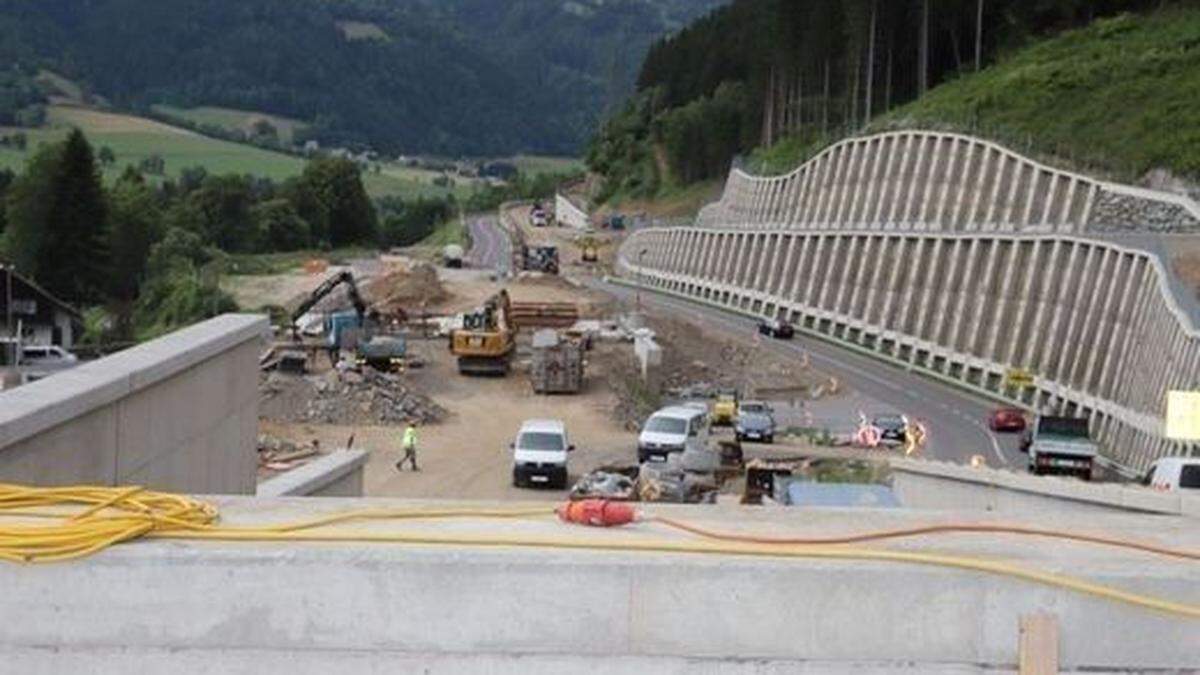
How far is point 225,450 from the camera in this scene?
11.3 m

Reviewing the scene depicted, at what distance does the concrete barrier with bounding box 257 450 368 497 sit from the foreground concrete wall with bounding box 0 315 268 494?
714 millimetres

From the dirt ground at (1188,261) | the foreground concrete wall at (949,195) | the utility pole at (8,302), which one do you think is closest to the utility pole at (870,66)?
the foreground concrete wall at (949,195)

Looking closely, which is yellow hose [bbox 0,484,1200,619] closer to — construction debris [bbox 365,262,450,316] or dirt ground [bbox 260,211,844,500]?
dirt ground [bbox 260,211,844,500]

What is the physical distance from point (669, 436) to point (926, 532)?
34058 millimetres

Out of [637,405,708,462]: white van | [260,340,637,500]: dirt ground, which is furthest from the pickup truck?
[260,340,637,500]: dirt ground

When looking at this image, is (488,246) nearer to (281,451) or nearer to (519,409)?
(519,409)

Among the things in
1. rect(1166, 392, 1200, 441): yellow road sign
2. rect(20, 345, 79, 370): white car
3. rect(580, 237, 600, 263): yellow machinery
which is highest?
rect(1166, 392, 1200, 441): yellow road sign

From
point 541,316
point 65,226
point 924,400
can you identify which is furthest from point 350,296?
point 65,226

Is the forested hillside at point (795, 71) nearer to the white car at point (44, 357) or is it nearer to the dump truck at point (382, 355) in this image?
the dump truck at point (382, 355)

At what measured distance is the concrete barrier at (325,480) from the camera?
1294cm

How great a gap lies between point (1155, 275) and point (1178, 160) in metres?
15.2

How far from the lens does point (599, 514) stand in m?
6.48

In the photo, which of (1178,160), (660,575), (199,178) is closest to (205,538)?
(660,575)

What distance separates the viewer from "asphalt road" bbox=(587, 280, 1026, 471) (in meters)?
43.2
